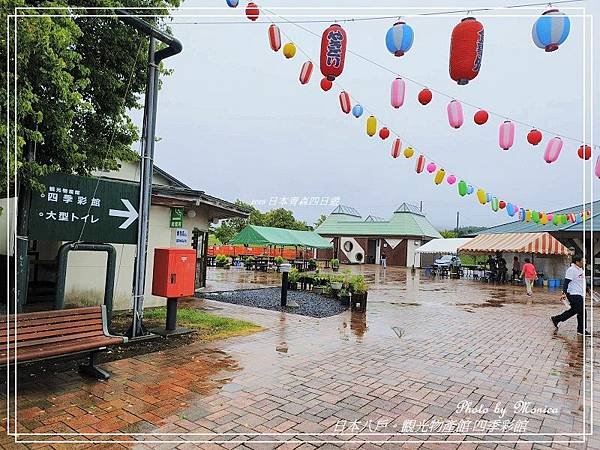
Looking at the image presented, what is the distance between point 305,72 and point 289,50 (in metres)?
0.73

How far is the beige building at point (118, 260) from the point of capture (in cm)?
923

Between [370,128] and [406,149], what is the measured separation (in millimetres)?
1848

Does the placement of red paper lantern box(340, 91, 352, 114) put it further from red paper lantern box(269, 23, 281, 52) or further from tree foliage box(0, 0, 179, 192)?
tree foliage box(0, 0, 179, 192)

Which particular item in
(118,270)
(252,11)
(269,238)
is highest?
(252,11)

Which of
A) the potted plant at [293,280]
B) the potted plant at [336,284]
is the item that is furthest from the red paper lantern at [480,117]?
the potted plant at [293,280]

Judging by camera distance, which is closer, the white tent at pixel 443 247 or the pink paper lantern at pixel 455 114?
the pink paper lantern at pixel 455 114

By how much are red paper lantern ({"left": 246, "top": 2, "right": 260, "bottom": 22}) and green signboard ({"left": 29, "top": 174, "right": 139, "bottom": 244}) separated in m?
2.96

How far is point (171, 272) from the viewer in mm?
6871

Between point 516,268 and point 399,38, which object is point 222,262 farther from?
point 399,38

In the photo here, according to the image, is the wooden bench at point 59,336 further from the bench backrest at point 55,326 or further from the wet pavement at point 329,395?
the wet pavement at point 329,395

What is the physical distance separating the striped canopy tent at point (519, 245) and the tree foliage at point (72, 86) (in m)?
20.8

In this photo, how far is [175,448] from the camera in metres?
3.33

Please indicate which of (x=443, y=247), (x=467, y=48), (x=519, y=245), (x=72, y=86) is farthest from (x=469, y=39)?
(x=443, y=247)

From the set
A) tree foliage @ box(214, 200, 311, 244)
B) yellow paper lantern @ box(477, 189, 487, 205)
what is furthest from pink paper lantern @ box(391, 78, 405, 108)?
tree foliage @ box(214, 200, 311, 244)
